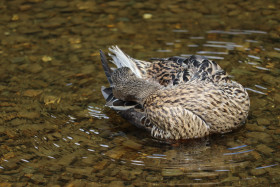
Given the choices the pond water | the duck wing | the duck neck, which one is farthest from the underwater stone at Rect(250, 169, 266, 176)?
the duck neck

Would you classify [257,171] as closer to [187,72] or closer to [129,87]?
[187,72]

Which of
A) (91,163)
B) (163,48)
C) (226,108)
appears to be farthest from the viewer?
(163,48)

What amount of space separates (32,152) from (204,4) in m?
6.00

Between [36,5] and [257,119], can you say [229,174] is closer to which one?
[257,119]

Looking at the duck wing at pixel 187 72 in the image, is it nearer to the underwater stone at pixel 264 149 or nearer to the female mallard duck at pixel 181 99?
the female mallard duck at pixel 181 99

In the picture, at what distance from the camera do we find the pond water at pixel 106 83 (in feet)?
21.1

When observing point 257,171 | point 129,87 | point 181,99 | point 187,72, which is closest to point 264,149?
point 257,171

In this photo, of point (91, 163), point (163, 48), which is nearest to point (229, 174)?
point (91, 163)

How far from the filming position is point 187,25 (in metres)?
10.5

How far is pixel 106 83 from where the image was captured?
28.5ft

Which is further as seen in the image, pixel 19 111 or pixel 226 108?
pixel 19 111

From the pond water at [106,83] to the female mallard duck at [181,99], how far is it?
203 millimetres

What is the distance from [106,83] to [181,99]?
1.94 metres

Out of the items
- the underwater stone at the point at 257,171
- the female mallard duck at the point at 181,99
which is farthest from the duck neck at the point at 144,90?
the underwater stone at the point at 257,171
